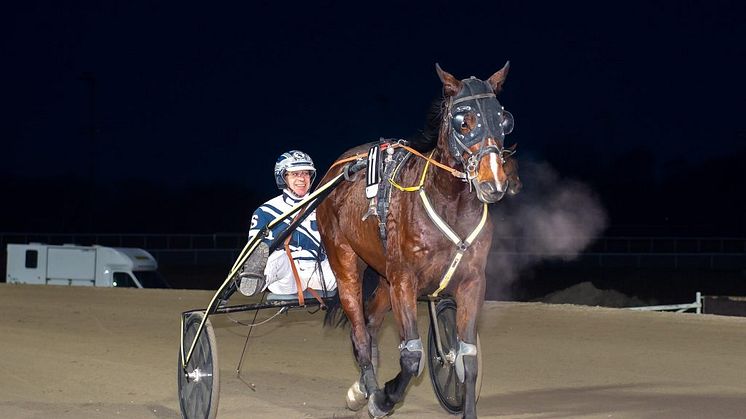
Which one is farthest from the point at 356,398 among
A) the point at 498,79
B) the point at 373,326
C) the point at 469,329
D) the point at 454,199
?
the point at 498,79

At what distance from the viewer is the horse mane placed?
5298 mm

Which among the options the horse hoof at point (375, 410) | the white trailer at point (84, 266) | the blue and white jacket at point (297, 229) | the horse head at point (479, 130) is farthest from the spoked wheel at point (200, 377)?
the white trailer at point (84, 266)

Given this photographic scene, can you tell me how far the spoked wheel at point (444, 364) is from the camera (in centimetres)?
611

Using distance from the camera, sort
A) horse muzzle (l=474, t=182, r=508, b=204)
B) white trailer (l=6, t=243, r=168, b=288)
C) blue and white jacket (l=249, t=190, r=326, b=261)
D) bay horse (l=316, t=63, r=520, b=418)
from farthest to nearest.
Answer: white trailer (l=6, t=243, r=168, b=288), blue and white jacket (l=249, t=190, r=326, b=261), bay horse (l=316, t=63, r=520, b=418), horse muzzle (l=474, t=182, r=508, b=204)

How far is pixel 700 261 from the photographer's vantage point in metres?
31.8

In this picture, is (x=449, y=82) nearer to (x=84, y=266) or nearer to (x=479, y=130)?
(x=479, y=130)

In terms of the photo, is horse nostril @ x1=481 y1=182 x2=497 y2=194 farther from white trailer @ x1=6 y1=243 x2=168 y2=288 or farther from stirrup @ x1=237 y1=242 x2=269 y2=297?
white trailer @ x1=6 y1=243 x2=168 y2=288

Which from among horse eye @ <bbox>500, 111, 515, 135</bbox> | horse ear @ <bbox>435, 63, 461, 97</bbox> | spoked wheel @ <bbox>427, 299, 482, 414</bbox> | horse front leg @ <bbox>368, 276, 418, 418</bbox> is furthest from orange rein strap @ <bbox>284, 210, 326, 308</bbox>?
horse eye @ <bbox>500, 111, 515, 135</bbox>

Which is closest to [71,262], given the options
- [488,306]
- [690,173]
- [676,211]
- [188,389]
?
[488,306]

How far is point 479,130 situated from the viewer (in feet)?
15.6

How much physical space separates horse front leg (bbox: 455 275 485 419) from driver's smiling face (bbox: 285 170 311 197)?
174 cm

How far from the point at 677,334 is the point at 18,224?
122 feet

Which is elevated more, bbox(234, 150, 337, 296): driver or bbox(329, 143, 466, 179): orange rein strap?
bbox(329, 143, 466, 179): orange rein strap

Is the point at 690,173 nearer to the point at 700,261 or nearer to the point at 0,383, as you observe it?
the point at 700,261
